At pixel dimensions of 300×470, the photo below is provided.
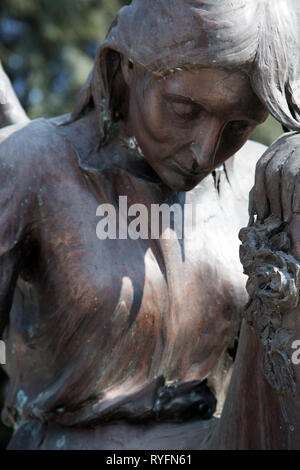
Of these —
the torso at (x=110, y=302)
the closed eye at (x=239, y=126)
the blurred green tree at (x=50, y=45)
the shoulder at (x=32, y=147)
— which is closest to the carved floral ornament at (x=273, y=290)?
the closed eye at (x=239, y=126)

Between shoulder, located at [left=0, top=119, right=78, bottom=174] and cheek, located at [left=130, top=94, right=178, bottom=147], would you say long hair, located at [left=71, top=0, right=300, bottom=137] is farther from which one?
shoulder, located at [left=0, top=119, right=78, bottom=174]

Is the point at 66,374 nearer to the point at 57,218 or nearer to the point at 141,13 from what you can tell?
the point at 57,218

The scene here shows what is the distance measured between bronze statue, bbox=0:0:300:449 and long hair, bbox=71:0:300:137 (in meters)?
0.01

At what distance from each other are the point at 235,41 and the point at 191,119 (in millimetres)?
192

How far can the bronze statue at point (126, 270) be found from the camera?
5.94ft

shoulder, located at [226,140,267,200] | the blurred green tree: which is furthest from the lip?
the blurred green tree

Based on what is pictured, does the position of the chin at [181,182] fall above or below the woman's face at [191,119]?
below

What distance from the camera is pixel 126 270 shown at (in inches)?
75.7

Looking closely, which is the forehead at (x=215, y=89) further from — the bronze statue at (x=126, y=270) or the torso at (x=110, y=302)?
the torso at (x=110, y=302)

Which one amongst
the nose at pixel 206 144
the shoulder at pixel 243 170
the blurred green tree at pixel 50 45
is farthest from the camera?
the blurred green tree at pixel 50 45

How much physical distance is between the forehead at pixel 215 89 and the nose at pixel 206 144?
4cm

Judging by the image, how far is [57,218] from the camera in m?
1.93

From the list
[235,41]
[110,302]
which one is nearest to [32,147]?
[110,302]
